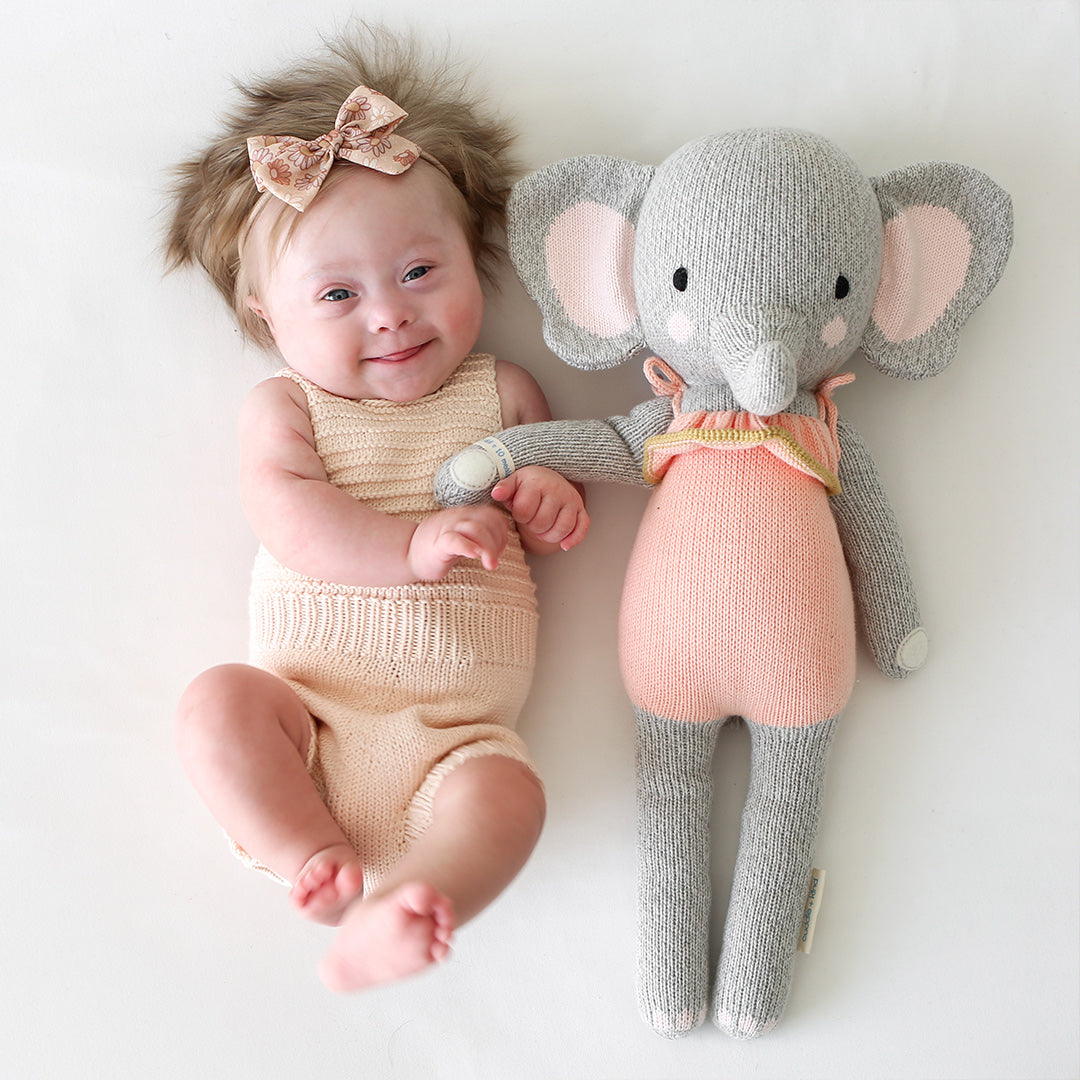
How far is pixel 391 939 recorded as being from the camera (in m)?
0.80

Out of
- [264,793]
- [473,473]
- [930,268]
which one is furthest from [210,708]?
[930,268]

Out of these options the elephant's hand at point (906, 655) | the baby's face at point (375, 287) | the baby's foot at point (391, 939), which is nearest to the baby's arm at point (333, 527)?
the baby's face at point (375, 287)

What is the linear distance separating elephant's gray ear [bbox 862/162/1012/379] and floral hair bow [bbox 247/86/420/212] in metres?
0.54

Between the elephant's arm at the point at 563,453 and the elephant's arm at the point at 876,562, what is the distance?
0.71 feet

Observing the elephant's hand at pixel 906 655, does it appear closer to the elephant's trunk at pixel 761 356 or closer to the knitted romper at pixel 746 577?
the knitted romper at pixel 746 577

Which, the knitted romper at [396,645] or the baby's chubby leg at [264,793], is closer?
the baby's chubby leg at [264,793]

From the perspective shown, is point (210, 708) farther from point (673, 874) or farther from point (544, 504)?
point (673, 874)

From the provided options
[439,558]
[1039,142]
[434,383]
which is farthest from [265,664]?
[1039,142]

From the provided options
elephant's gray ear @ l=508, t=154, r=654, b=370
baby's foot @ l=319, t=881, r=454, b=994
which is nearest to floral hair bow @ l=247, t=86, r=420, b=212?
elephant's gray ear @ l=508, t=154, r=654, b=370

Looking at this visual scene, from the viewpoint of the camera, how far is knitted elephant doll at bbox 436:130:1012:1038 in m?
0.98

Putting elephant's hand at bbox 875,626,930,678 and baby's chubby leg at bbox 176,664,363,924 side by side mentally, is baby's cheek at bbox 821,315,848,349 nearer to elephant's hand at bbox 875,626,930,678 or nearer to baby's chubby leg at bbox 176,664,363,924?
elephant's hand at bbox 875,626,930,678

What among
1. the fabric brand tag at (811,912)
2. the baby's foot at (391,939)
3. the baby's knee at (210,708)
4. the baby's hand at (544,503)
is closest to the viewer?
the baby's foot at (391,939)

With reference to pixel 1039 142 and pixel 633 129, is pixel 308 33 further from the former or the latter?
pixel 1039 142

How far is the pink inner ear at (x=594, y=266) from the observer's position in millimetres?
1104
